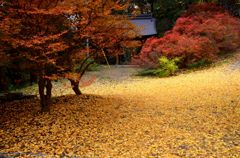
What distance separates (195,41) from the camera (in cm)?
1747

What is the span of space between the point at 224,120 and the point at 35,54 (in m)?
5.06

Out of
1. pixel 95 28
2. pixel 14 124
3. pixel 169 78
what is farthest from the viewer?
pixel 169 78

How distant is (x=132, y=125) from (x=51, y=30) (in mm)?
3198

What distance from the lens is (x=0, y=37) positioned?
22.1ft

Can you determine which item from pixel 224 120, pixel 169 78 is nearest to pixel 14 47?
pixel 224 120

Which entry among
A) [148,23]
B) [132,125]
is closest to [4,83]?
[132,125]

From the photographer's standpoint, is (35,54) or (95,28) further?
(95,28)

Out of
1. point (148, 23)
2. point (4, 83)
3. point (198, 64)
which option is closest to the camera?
point (4, 83)

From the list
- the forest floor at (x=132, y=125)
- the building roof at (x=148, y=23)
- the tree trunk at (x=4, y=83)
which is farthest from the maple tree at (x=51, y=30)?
the building roof at (x=148, y=23)

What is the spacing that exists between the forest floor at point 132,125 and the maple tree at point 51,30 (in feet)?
3.68

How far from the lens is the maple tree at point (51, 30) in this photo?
7031 millimetres

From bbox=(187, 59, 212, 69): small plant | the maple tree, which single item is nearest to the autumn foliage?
bbox=(187, 59, 212, 69): small plant

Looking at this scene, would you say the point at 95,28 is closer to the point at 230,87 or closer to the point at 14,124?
the point at 14,124

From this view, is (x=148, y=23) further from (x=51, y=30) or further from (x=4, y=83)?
(x=51, y=30)
